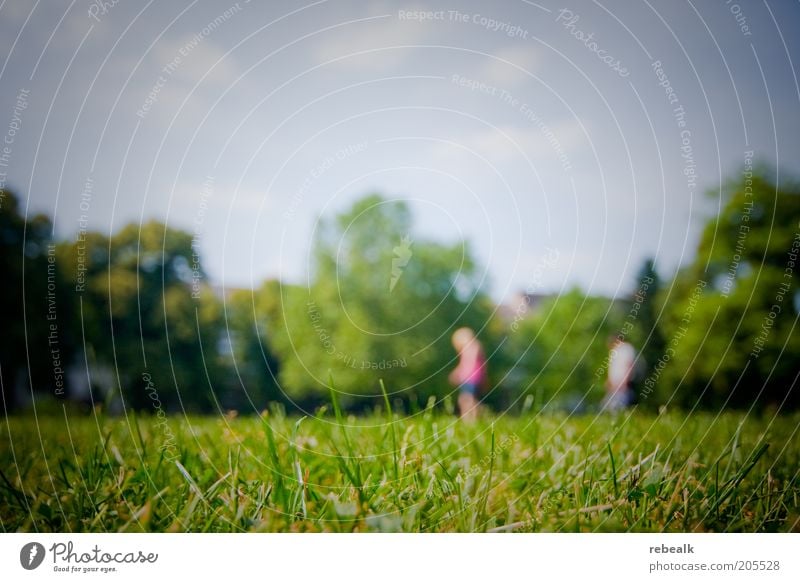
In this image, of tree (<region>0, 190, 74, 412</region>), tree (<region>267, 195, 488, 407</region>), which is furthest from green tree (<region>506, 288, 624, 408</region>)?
tree (<region>0, 190, 74, 412</region>)

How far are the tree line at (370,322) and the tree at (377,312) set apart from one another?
0.06m

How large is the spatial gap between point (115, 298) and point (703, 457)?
7.96 metres

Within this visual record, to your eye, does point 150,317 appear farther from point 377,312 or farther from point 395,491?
point 395,491

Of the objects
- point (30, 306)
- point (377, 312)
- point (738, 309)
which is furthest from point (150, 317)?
point (738, 309)

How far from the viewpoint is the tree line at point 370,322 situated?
751 centimetres

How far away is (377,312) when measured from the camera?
46.6 feet

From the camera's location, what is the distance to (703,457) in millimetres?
2338

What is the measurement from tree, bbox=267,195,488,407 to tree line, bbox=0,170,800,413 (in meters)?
0.06

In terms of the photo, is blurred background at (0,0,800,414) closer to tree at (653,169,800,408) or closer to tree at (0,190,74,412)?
tree at (0,190,74,412)

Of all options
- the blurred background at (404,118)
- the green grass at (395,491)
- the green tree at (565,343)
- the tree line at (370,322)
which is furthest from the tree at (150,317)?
the green tree at (565,343)

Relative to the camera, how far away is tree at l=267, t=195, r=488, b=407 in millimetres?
13164

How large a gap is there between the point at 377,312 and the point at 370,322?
0.44 meters

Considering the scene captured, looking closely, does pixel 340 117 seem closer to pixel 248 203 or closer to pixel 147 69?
pixel 248 203

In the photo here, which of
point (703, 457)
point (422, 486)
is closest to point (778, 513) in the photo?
point (703, 457)
